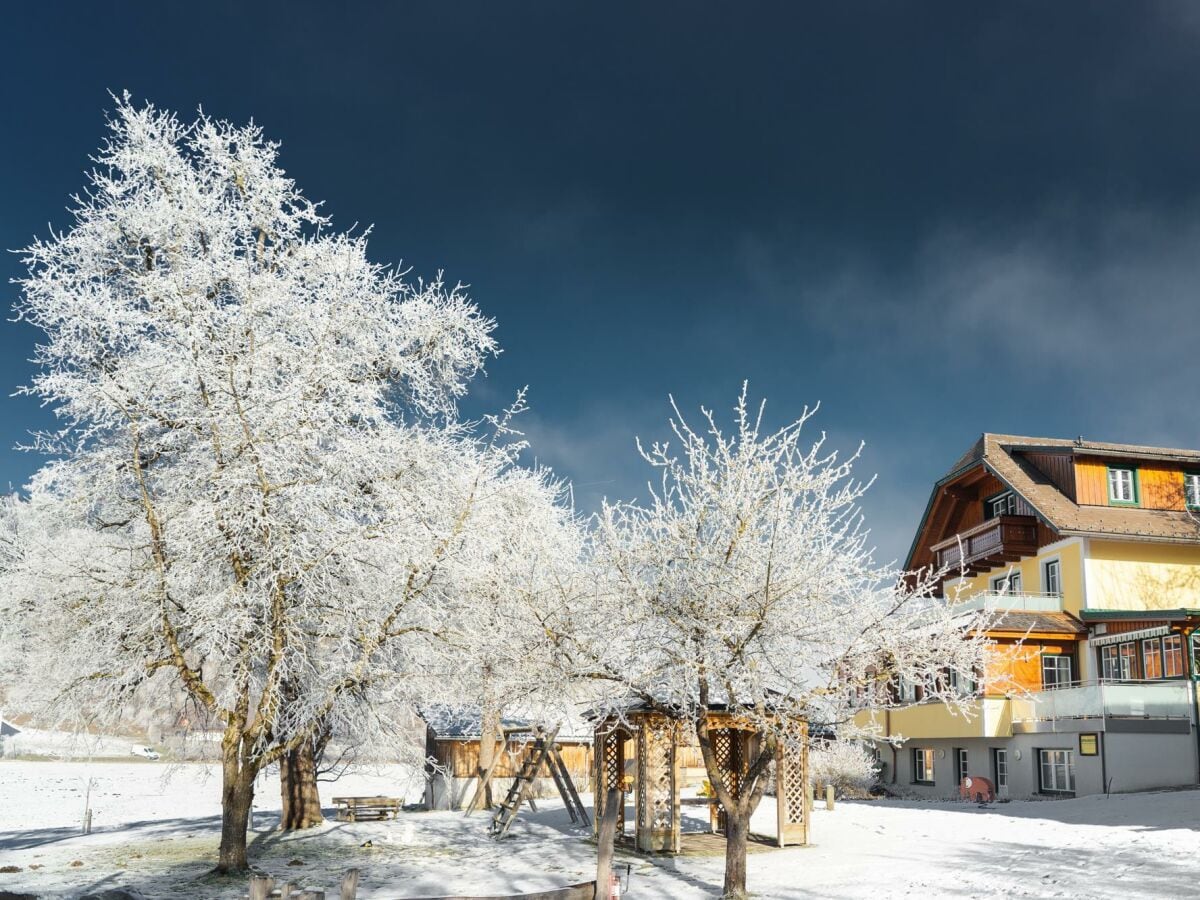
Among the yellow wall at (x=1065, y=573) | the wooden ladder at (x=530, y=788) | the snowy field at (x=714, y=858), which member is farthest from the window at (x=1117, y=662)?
the wooden ladder at (x=530, y=788)

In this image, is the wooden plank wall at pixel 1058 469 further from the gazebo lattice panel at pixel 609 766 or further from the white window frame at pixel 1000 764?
the gazebo lattice panel at pixel 609 766

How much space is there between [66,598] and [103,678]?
159cm

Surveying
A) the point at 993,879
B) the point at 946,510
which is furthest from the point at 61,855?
the point at 946,510

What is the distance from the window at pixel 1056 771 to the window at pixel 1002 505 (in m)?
8.24

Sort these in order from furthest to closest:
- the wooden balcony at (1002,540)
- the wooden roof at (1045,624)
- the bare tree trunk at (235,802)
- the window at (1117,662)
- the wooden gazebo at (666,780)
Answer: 1. the wooden balcony at (1002,540)
2. the wooden roof at (1045,624)
3. the window at (1117,662)
4. the wooden gazebo at (666,780)
5. the bare tree trunk at (235,802)

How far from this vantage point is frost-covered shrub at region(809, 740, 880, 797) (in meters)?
35.2

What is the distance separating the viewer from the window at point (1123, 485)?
32.8m

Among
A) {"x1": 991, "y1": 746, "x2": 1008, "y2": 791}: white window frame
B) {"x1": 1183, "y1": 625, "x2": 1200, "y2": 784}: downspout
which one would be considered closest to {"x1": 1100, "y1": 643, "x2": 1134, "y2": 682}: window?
{"x1": 1183, "y1": 625, "x2": 1200, "y2": 784}: downspout

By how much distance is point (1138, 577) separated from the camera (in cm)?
3175

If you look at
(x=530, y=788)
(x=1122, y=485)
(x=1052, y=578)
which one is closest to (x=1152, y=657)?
(x=1052, y=578)

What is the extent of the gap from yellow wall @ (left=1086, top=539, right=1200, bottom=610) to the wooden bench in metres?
20.5

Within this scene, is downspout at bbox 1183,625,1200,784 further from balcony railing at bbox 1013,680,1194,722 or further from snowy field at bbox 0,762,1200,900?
snowy field at bbox 0,762,1200,900

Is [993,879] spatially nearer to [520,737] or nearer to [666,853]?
[666,853]

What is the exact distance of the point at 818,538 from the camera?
1420 cm
